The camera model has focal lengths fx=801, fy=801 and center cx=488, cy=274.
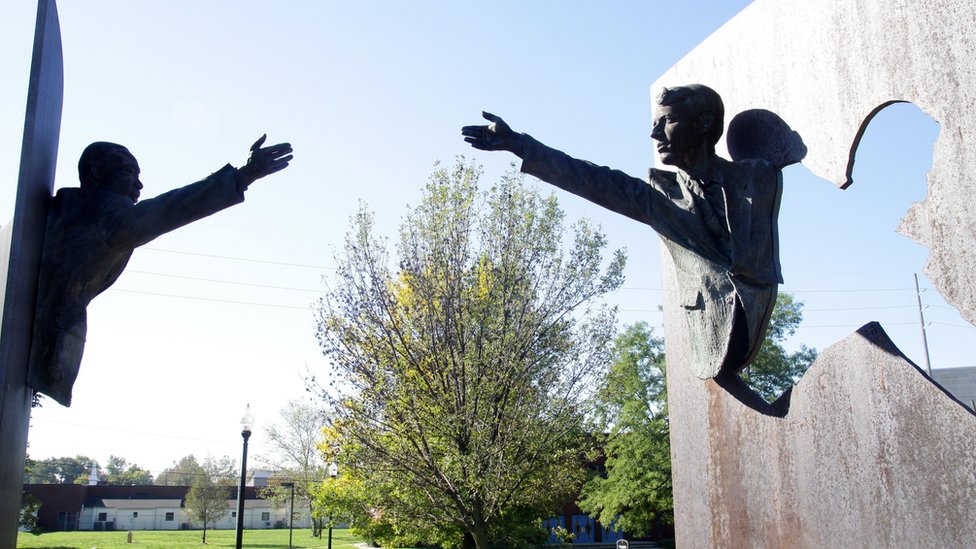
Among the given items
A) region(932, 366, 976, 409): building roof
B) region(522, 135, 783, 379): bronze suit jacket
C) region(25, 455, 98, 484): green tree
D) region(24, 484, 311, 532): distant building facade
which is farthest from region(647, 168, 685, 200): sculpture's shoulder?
region(25, 455, 98, 484): green tree

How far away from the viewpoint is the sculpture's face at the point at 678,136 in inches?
148

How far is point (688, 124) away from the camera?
3.76 m

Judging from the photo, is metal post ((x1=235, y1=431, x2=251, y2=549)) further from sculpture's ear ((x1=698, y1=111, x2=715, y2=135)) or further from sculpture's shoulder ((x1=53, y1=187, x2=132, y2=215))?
sculpture's ear ((x1=698, y1=111, x2=715, y2=135))

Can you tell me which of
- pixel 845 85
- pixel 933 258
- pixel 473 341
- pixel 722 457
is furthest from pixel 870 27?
pixel 473 341

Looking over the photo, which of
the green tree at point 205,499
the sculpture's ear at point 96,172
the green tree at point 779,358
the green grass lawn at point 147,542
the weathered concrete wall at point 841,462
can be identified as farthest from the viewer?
the green tree at point 205,499

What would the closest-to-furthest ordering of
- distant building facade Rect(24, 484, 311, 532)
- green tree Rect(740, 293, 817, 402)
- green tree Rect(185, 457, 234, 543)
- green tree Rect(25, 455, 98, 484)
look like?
green tree Rect(740, 293, 817, 402) < green tree Rect(185, 457, 234, 543) < distant building facade Rect(24, 484, 311, 532) < green tree Rect(25, 455, 98, 484)

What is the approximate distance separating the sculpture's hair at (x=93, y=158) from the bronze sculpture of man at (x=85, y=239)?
0.14 m

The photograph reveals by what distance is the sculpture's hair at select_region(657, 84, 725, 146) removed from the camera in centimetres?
375

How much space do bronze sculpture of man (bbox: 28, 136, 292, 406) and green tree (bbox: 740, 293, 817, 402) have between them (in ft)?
70.7

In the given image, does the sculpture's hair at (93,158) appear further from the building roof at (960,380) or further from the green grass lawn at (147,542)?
the building roof at (960,380)

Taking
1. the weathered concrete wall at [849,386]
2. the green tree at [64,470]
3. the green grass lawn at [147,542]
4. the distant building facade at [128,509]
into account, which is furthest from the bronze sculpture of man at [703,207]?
the green tree at [64,470]

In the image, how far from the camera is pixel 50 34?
3.69 metres

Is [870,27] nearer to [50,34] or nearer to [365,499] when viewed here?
[50,34]

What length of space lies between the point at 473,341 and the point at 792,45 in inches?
498
